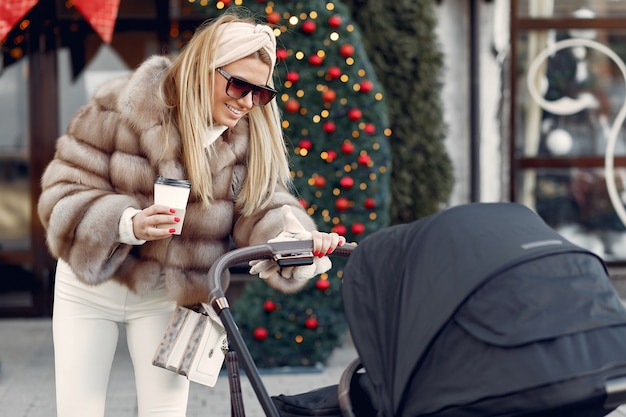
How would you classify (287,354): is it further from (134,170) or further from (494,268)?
(494,268)

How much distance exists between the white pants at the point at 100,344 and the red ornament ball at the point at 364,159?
310 centimetres

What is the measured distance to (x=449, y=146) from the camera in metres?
7.82

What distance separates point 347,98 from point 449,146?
194 centimetres

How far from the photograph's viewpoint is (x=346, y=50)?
6.05m

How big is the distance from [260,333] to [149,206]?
314 centimetres

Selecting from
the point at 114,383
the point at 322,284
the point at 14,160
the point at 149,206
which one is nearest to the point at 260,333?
the point at 322,284

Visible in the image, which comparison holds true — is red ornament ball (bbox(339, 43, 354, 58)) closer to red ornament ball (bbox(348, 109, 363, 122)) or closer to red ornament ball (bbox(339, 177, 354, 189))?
red ornament ball (bbox(348, 109, 363, 122))

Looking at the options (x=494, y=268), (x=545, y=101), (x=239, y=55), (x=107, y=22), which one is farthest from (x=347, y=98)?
(x=494, y=268)

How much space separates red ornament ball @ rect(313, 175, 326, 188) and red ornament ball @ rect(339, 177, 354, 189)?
0.35 feet

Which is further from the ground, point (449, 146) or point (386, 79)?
point (386, 79)

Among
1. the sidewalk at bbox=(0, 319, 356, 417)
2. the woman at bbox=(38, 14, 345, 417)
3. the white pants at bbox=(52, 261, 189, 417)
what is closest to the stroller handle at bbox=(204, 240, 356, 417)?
the woman at bbox=(38, 14, 345, 417)

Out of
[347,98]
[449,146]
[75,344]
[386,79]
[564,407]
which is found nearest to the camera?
[564,407]

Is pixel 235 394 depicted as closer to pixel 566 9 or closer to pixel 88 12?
pixel 88 12

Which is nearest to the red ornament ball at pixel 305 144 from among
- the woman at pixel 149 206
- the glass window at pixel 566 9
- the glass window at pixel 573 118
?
the glass window at pixel 573 118
